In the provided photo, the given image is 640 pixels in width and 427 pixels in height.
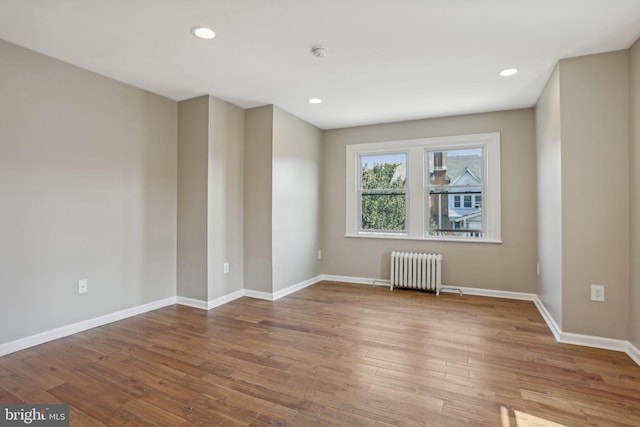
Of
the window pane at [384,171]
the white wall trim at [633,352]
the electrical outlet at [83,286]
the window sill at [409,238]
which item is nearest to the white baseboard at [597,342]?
the white wall trim at [633,352]

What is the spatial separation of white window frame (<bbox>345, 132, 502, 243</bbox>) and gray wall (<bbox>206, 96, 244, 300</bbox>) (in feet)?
5.78

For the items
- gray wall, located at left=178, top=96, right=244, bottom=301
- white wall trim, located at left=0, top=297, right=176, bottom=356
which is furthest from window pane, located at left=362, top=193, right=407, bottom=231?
white wall trim, located at left=0, top=297, right=176, bottom=356

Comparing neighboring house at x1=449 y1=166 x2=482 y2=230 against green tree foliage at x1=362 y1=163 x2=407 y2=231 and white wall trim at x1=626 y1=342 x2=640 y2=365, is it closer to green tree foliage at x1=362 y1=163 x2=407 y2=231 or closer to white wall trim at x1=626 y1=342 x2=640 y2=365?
green tree foliage at x1=362 y1=163 x2=407 y2=231

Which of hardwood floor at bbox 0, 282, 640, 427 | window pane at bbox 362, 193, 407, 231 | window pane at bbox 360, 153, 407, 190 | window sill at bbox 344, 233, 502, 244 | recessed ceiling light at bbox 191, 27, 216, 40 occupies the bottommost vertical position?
hardwood floor at bbox 0, 282, 640, 427

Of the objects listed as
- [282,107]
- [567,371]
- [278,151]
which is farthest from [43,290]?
[567,371]

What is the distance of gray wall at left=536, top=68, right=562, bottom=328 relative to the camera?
2.86m

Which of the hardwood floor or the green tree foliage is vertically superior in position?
the green tree foliage

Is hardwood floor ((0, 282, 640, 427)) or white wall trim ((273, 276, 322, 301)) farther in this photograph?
white wall trim ((273, 276, 322, 301))

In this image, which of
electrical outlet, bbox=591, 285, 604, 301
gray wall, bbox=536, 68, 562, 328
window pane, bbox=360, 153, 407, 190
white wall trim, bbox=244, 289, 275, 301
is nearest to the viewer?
electrical outlet, bbox=591, 285, 604, 301

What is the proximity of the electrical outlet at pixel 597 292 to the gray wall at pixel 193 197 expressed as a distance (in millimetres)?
3691

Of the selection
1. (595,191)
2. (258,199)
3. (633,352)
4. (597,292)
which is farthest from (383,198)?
(633,352)

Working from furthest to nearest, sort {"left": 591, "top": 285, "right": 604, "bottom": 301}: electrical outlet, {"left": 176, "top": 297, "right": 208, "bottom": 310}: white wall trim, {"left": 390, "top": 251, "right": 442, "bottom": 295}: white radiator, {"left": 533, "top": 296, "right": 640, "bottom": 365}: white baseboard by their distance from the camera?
{"left": 390, "top": 251, "right": 442, "bottom": 295}: white radiator
{"left": 176, "top": 297, "right": 208, "bottom": 310}: white wall trim
{"left": 591, "top": 285, "right": 604, "bottom": 301}: electrical outlet
{"left": 533, "top": 296, "right": 640, "bottom": 365}: white baseboard

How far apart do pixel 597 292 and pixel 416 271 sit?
6.86 ft

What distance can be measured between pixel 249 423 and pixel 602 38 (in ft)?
11.6
